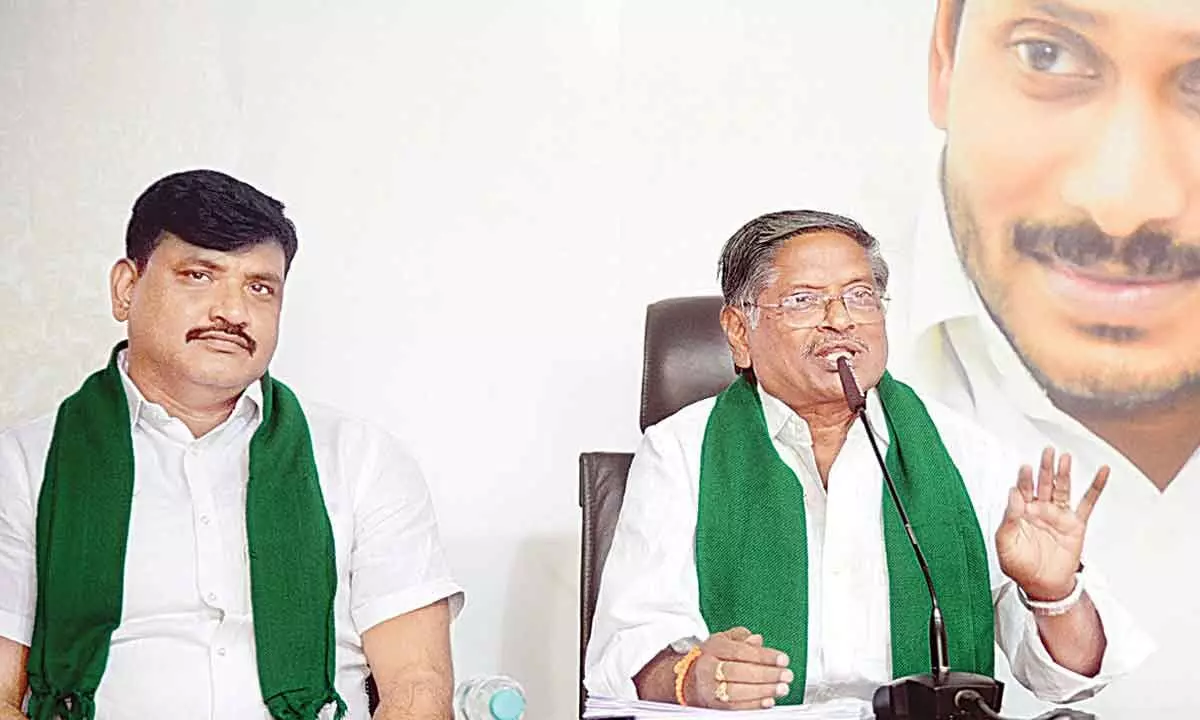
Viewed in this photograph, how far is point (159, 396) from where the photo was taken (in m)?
2.30

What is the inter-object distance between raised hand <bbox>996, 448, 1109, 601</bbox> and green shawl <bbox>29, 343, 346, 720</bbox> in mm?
889

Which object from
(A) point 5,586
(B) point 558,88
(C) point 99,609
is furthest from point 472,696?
(B) point 558,88

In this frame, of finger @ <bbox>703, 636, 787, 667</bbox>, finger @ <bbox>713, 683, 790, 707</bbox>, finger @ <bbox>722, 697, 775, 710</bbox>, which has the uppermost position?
finger @ <bbox>703, 636, 787, 667</bbox>

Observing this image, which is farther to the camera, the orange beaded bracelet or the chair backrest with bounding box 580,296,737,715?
the chair backrest with bounding box 580,296,737,715

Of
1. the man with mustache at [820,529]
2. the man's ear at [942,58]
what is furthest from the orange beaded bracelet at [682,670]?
the man's ear at [942,58]

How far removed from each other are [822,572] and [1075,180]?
111 centimetres

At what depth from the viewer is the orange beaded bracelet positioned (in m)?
1.94

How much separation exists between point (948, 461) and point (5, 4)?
5.82 ft

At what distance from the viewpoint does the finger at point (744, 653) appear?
182 cm

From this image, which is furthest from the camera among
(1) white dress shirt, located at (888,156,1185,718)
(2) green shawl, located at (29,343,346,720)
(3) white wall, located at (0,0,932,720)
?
(1) white dress shirt, located at (888,156,1185,718)

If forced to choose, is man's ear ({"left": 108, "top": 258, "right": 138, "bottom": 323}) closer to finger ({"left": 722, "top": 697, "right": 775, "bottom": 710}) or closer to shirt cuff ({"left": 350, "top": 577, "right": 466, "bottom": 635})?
shirt cuff ({"left": 350, "top": 577, "right": 466, "bottom": 635})

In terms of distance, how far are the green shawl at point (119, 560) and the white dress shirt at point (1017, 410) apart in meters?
1.17

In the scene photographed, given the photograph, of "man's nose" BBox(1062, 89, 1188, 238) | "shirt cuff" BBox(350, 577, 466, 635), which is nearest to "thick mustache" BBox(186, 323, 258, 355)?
"shirt cuff" BBox(350, 577, 466, 635)

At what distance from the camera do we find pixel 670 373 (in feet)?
8.00
